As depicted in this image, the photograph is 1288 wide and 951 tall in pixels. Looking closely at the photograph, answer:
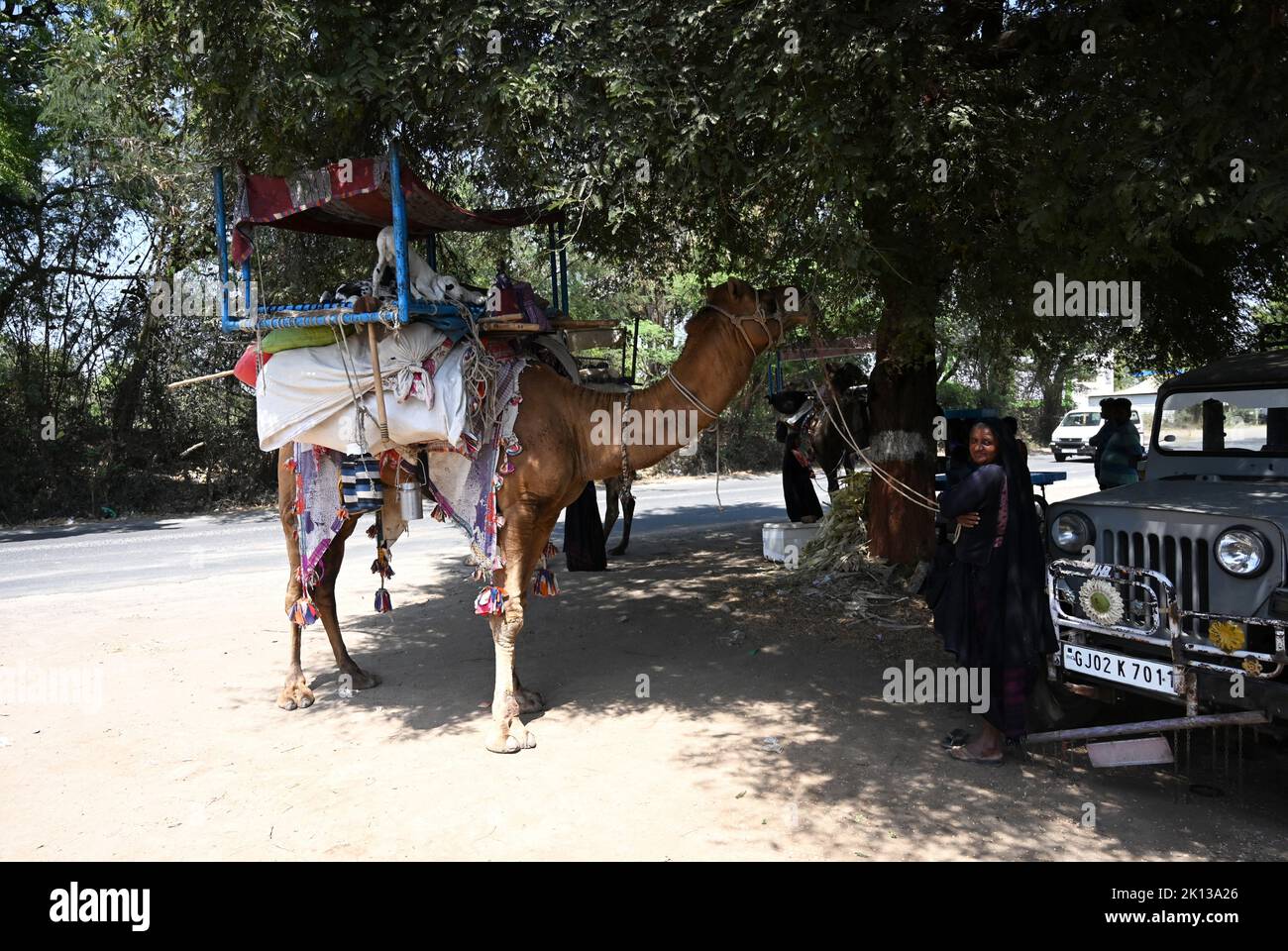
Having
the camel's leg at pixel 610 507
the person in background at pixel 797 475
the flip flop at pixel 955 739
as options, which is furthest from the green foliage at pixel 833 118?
the person in background at pixel 797 475

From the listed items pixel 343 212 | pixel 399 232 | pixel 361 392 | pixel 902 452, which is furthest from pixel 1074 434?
pixel 399 232

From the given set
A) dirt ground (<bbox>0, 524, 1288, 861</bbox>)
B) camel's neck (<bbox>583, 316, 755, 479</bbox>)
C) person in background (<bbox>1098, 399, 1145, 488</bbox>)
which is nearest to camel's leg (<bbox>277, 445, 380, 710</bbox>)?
dirt ground (<bbox>0, 524, 1288, 861</bbox>)

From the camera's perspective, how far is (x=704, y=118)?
4.79 metres

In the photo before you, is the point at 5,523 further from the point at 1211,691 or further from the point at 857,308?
the point at 1211,691

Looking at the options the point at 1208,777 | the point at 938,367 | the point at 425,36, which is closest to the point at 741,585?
the point at 938,367

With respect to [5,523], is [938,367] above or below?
above

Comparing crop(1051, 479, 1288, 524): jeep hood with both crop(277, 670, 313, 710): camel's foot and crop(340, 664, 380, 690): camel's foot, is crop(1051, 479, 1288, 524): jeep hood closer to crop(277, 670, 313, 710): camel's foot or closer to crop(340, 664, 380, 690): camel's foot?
crop(340, 664, 380, 690): camel's foot

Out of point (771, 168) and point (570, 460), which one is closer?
point (771, 168)

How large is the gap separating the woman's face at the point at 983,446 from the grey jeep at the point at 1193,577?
57 centimetres

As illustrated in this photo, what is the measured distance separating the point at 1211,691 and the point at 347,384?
482 centimetres

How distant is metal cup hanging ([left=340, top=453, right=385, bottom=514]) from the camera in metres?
5.99

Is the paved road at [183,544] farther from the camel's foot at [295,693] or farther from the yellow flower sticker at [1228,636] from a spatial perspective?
the yellow flower sticker at [1228,636]

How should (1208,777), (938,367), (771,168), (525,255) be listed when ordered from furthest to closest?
(525,255)
(938,367)
(771,168)
(1208,777)

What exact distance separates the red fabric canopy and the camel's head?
123cm
